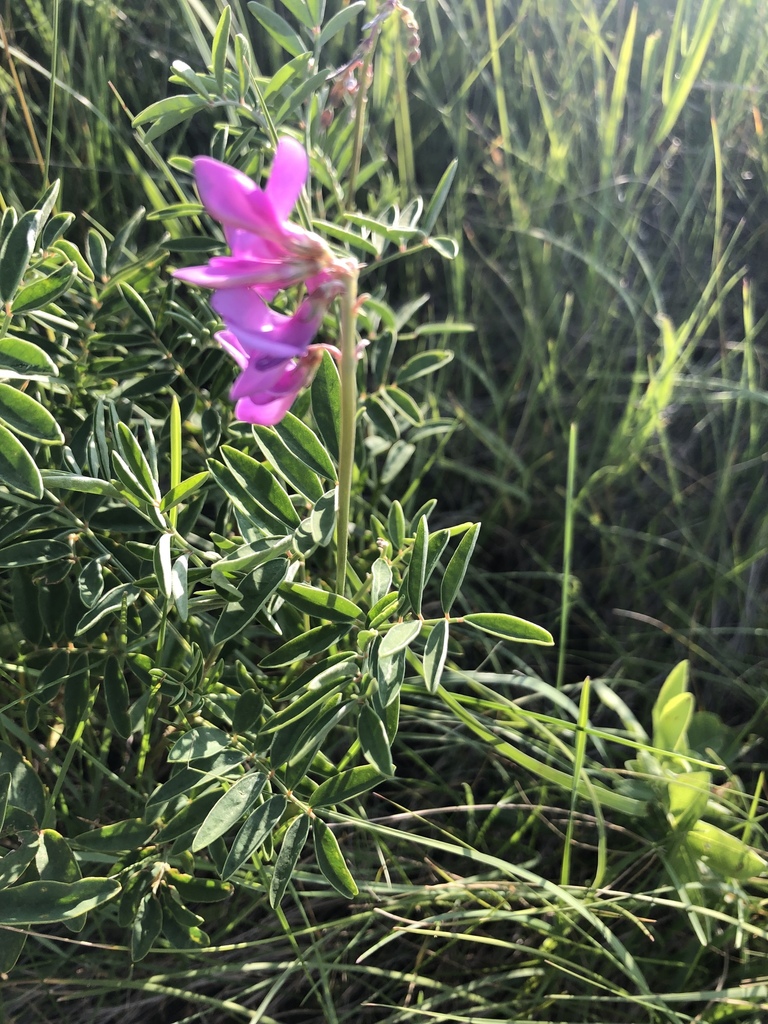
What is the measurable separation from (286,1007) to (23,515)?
88 centimetres

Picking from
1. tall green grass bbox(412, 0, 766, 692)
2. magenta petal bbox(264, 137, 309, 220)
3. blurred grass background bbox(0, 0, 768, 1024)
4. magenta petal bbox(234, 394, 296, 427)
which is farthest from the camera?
tall green grass bbox(412, 0, 766, 692)

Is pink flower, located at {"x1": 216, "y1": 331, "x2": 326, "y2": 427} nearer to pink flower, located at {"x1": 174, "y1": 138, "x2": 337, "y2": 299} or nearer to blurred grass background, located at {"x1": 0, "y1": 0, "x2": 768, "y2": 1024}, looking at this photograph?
pink flower, located at {"x1": 174, "y1": 138, "x2": 337, "y2": 299}

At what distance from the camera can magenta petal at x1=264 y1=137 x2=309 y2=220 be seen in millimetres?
637

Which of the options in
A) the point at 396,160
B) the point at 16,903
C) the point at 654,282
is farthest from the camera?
the point at 396,160

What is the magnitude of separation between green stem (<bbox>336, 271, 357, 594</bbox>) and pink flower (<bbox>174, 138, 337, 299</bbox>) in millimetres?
38

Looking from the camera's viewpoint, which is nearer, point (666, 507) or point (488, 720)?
point (488, 720)

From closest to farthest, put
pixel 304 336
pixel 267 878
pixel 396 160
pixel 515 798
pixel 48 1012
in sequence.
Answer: pixel 304 336, pixel 267 878, pixel 48 1012, pixel 515 798, pixel 396 160

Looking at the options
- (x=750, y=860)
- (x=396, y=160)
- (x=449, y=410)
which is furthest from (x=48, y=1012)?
(x=396, y=160)

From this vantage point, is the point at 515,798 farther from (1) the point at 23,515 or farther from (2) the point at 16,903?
(1) the point at 23,515

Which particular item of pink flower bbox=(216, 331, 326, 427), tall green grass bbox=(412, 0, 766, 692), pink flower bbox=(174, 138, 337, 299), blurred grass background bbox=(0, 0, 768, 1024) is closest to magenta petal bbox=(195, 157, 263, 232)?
pink flower bbox=(174, 138, 337, 299)

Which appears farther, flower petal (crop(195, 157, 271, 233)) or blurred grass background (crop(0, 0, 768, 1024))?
blurred grass background (crop(0, 0, 768, 1024))

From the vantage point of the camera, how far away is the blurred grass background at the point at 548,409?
4.09 feet

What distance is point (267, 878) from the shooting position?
1.04 metres

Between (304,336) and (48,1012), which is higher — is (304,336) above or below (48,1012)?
above
